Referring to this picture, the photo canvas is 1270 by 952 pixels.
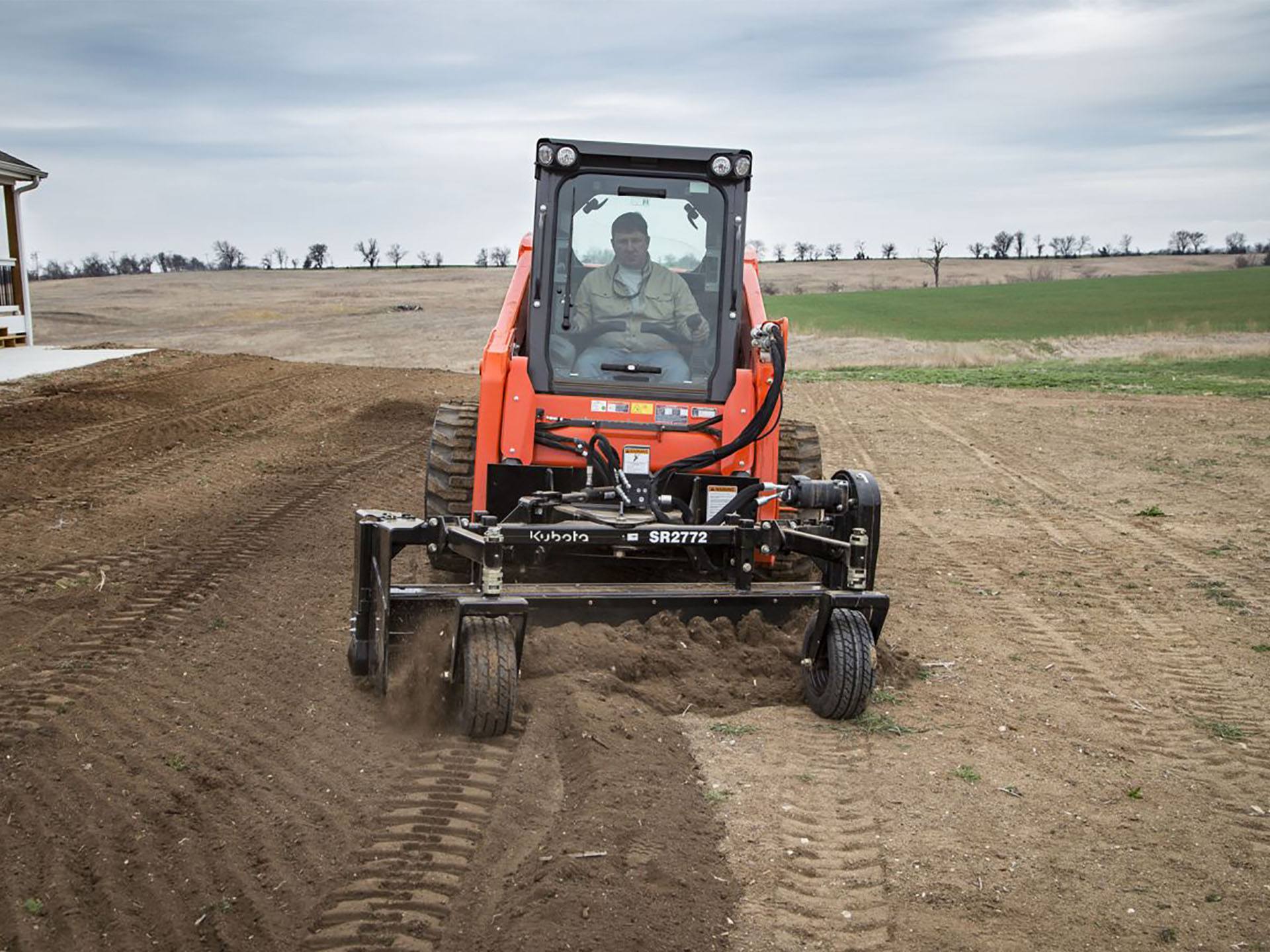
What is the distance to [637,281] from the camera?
7.70 meters

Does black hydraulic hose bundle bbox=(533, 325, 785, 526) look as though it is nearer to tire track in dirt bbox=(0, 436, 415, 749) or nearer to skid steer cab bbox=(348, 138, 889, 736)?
skid steer cab bbox=(348, 138, 889, 736)

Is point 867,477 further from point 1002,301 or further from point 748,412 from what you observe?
point 1002,301

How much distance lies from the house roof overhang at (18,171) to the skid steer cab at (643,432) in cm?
1857

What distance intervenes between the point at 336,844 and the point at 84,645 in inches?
110

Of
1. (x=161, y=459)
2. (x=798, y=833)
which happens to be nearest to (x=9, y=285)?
Result: (x=161, y=459)

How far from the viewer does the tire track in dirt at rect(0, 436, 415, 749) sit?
5734 mm

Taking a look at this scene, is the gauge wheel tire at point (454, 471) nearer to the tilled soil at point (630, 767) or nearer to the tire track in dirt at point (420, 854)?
the tilled soil at point (630, 767)

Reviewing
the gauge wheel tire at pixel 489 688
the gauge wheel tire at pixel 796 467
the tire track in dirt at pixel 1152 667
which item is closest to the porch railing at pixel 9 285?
the tire track in dirt at pixel 1152 667

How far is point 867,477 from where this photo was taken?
688cm

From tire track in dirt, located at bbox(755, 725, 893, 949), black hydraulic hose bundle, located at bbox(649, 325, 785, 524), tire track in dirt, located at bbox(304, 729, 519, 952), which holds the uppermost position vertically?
black hydraulic hose bundle, located at bbox(649, 325, 785, 524)

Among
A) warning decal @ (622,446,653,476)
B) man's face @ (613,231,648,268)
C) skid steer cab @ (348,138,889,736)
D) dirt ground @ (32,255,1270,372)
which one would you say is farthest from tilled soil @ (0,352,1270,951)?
dirt ground @ (32,255,1270,372)

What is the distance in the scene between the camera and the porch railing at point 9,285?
23.9 m

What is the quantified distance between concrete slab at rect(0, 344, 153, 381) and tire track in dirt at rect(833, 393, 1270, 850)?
580 inches

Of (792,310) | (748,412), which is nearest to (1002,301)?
(792,310)
